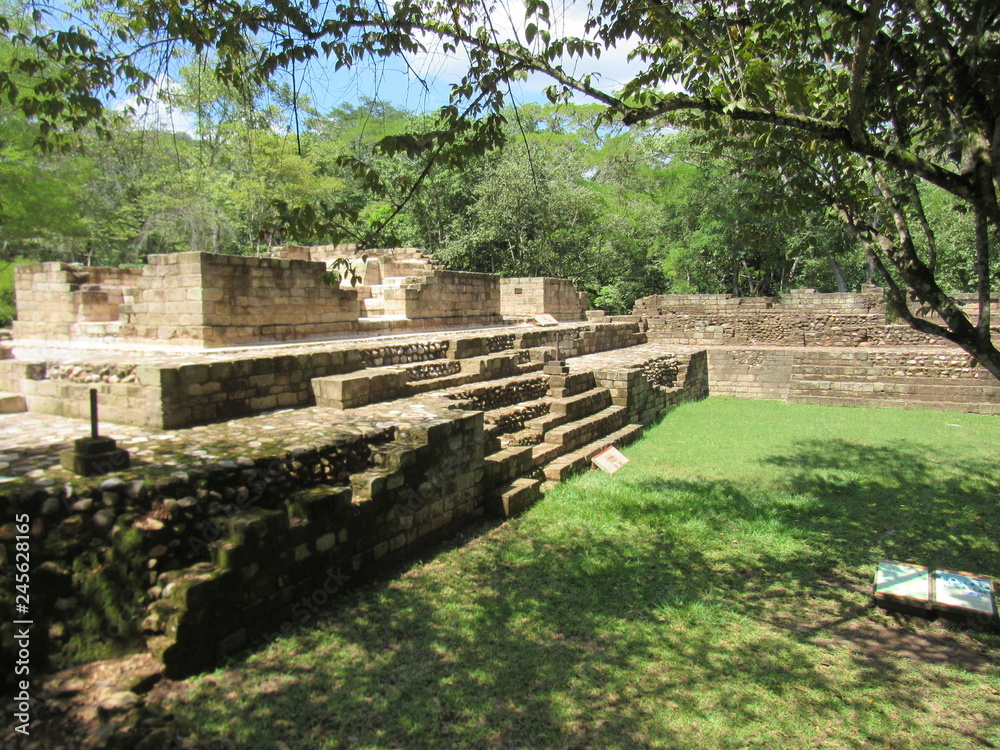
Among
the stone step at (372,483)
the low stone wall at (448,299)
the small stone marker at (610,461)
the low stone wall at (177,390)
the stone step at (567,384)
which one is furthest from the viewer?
the low stone wall at (448,299)

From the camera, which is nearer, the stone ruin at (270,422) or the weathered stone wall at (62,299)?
the stone ruin at (270,422)

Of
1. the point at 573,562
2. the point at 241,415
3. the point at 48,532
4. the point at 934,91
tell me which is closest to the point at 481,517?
the point at 573,562

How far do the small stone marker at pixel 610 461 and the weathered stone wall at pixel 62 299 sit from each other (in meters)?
7.37

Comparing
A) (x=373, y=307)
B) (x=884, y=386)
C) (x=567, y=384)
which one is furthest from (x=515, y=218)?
(x=567, y=384)

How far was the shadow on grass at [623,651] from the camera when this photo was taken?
320cm

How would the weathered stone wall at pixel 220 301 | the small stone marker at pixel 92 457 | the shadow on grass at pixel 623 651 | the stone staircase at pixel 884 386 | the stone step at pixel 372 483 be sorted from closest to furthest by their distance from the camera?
the shadow on grass at pixel 623 651 < the small stone marker at pixel 92 457 < the stone step at pixel 372 483 < the weathered stone wall at pixel 220 301 < the stone staircase at pixel 884 386

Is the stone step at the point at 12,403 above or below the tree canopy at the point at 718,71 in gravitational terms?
below

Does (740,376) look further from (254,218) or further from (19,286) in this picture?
(254,218)

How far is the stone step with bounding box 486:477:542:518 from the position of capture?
6379mm

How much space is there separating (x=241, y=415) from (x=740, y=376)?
13.8 m

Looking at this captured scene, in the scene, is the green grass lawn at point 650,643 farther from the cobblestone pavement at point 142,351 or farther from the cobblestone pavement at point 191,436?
the cobblestone pavement at point 142,351

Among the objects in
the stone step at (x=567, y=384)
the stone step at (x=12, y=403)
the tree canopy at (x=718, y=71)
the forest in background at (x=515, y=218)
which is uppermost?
the forest in background at (x=515, y=218)

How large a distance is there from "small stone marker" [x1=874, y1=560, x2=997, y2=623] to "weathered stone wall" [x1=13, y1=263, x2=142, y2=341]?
10.1m

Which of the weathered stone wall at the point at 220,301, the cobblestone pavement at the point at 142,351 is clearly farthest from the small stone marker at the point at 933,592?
the weathered stone wall at the point at 220,301
